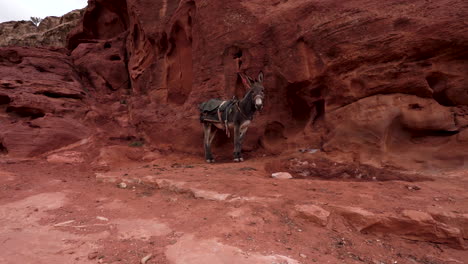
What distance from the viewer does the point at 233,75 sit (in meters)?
10.9

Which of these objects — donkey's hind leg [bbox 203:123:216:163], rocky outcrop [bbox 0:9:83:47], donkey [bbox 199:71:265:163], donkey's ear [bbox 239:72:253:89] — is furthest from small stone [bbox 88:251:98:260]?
rocky outcrop [bbox 0:9:83:47]

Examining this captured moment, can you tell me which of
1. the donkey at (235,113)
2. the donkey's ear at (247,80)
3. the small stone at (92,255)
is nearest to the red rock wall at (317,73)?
the donkey's ear at (247,80)

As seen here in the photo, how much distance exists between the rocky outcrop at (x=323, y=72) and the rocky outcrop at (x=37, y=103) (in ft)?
9.27

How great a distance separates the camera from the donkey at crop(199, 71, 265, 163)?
8.84 meters

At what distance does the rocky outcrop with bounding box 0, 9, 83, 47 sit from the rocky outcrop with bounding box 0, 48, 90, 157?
12347mm

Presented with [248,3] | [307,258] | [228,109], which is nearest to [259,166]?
[228,109]

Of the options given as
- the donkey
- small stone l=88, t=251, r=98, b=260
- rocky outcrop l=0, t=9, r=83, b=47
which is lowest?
small stone l=88, t=251, r=98, b=260

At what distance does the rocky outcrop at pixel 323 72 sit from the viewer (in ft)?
22.1

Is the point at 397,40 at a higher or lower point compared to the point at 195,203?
higher

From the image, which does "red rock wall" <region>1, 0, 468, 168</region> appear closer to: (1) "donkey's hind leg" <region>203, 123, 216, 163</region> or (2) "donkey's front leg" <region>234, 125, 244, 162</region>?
(1) "donkey's hind leg" <region>203, 123, 216, 163</region>

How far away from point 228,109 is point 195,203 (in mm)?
5121

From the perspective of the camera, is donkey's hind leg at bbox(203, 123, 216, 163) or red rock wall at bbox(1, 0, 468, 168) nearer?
red rock wall at bbox(1, 0, 468, 168)

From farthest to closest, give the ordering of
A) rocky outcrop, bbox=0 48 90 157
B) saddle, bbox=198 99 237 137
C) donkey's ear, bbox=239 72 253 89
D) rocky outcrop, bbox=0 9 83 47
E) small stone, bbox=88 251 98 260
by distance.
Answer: rocky outcrop, bbox=0 9 83 47
rocky outcrop, bbox=0 48 90 157
saddle, bbox=198 99 237 137
donkey's ear, bbox=239 72 253 89
small stone, bbox=88 251 98 260

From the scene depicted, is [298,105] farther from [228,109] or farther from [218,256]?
[218,256]
